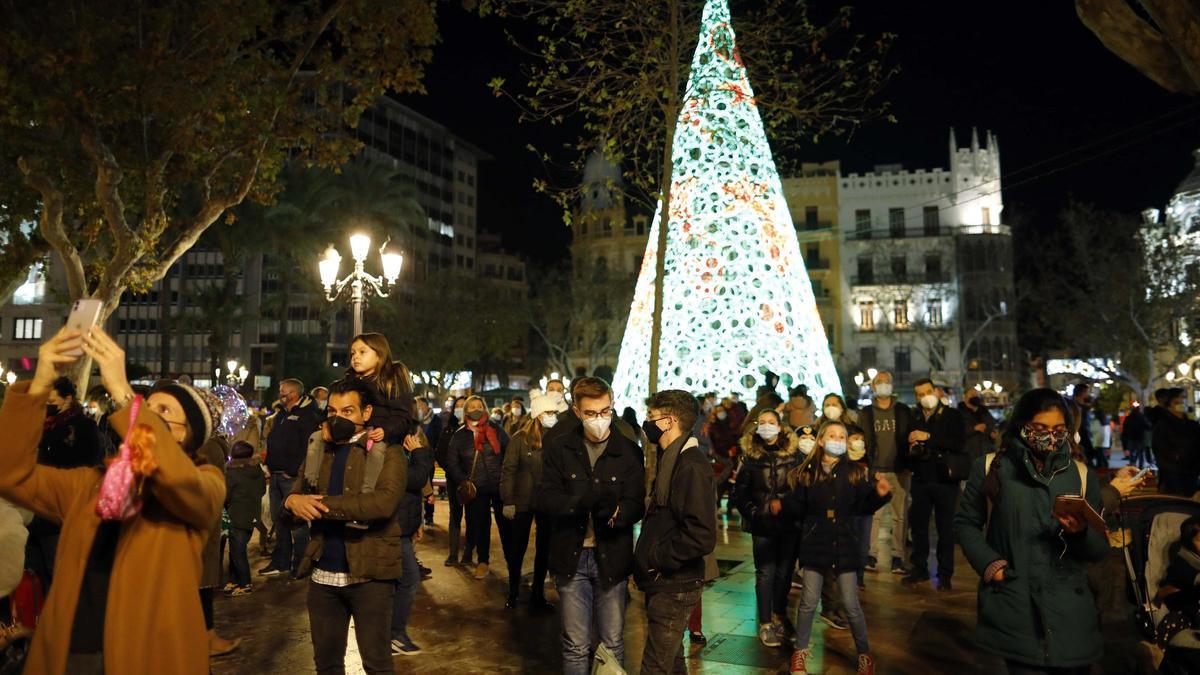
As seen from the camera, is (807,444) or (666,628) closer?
(666,628)

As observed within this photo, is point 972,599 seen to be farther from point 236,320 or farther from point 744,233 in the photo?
point 236,320

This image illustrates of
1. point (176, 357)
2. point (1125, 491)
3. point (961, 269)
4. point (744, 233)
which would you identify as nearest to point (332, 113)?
point (744, 233)

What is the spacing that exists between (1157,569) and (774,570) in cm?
275

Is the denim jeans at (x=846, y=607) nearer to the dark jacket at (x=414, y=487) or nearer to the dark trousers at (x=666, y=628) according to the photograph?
the dark trousers at (x=666, y=628)

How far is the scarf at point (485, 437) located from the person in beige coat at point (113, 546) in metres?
5.52

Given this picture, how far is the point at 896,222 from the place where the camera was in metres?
49.8

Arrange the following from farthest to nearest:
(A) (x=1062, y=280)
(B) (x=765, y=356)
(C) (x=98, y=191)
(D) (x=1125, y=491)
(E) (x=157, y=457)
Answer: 1. (A) (x=1062, y=280)
2. (B) (x=765, y=356)
3. (C) (x=98, y=191)
4. (D) (x=1125, y=491)
5. (E) (x=157, y=457)

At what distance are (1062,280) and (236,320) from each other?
1427 inches

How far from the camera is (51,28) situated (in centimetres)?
1162

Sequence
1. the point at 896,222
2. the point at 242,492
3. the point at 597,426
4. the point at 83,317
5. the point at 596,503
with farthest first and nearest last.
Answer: the point at 896,222 → the point at 242,492 → the point at 597,426 → the point at 596,503 → the point at 83,317

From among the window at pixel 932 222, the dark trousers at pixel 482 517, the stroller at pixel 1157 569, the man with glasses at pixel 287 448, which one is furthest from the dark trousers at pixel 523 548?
the window at pixel 932 222

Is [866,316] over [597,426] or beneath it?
over

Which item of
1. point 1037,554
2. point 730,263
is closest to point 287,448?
point 1037,554

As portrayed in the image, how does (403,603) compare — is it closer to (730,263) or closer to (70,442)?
(70,442)
